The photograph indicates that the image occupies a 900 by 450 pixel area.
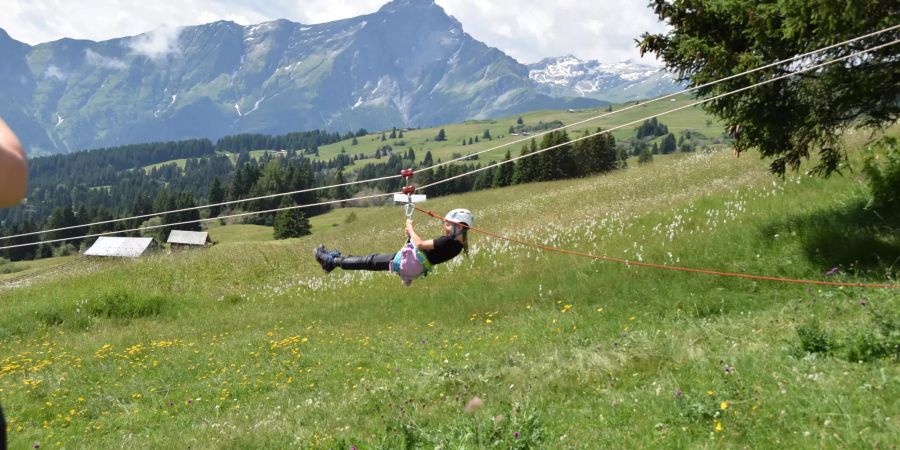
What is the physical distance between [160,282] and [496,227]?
43.3 ft

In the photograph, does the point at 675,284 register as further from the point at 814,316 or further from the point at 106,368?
the point at 106,368

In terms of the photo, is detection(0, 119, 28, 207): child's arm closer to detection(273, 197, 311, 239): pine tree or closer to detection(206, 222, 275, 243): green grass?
detection(273, 197, 311, 239): pine tree

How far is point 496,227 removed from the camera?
26.8m

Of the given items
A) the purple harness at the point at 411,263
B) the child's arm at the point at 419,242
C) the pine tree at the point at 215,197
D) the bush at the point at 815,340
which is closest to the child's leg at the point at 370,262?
the purple harness at the point at 411,263

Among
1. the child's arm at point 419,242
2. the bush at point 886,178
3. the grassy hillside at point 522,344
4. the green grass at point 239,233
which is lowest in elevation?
the green grass at point 239,233

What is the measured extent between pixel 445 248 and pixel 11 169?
765 cm

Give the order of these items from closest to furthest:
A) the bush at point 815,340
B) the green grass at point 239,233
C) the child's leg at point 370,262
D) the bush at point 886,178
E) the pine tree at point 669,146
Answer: the bush at point 815,340 < the child's leg at point 370,262 < the bush at point 886,178 < the green grass at point 239,233 < the pine tree at point 669,146

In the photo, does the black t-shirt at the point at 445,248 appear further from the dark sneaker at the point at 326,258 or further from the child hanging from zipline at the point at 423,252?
the dark sneaker at the point at 326,258

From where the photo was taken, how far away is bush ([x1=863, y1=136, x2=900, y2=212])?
13.3m

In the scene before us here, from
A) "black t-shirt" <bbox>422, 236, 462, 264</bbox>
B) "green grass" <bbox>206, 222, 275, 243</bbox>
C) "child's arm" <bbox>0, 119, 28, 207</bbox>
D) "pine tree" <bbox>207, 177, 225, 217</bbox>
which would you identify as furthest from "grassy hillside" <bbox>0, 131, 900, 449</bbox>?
"pine tree" <bbox>207, 177, 225, 217</bbox>

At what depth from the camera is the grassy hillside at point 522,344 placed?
6.80 metres

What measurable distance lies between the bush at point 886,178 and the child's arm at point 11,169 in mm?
14674

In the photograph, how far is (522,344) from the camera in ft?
39.0

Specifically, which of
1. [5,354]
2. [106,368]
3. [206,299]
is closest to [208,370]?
[106,368]
